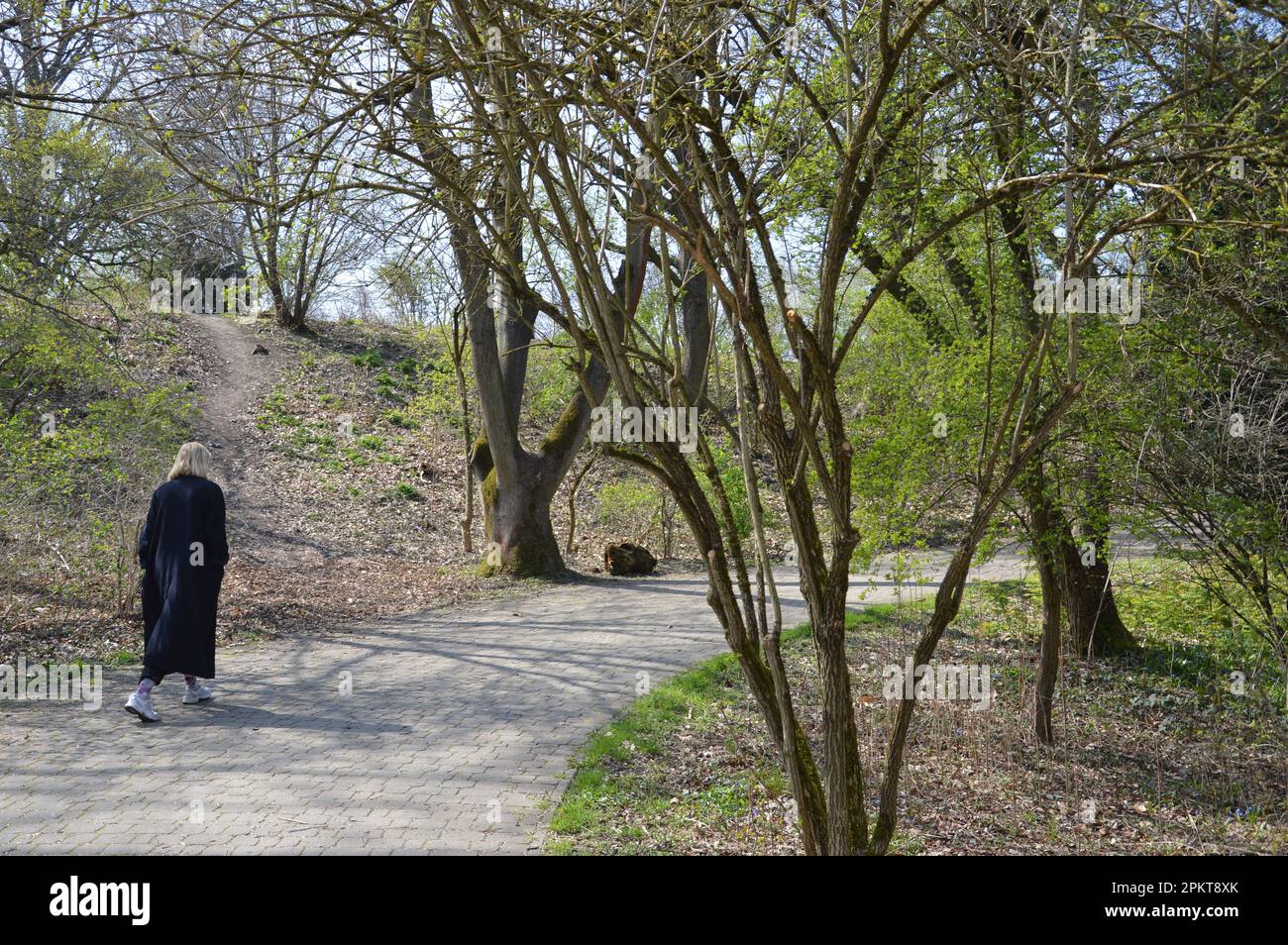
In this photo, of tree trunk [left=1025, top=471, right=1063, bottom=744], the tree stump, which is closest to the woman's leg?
tree trunk [left=1025, top=471, right=1063, bottom=744]

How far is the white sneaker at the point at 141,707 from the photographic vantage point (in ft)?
24.3

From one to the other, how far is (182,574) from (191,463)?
3.07 feet

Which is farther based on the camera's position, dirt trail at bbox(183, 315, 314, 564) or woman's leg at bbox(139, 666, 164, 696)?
dirt trail at bbox(183, 315, 314, 564)

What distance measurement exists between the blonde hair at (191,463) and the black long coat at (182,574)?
0.17 feet

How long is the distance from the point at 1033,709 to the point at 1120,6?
251 inches

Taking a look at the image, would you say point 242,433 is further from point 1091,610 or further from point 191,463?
point 1091,610

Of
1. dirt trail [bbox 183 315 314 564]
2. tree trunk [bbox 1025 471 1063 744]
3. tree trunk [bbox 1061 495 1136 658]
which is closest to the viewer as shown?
tree trunk [bbox 1025 471 1063 744]

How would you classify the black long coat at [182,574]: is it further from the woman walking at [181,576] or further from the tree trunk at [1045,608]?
the tree trunk at [1045,608]

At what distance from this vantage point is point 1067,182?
3.30 meters

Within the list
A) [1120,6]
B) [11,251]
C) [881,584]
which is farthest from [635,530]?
[1120,6]

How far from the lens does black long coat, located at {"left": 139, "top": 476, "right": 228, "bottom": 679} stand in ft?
24.6

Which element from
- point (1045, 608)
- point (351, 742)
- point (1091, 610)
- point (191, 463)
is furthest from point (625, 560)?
point (351, 742)

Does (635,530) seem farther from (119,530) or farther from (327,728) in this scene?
(327,728)

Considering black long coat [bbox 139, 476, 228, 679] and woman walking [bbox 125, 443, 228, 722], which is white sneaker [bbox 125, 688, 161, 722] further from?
black long coat [bbox 139, 476, 228, 679]
